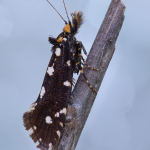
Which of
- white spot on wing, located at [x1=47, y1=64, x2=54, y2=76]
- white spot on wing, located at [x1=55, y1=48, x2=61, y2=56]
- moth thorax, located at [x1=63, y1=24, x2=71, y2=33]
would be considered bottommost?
white spot on wing, located at [x1=47, y1=64, x2=54, y2=76]

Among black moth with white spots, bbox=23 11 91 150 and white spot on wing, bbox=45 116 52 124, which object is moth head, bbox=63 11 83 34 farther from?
white spot on wing, bbox=45 116 52 124

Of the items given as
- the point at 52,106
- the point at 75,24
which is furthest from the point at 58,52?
the point at 52,106

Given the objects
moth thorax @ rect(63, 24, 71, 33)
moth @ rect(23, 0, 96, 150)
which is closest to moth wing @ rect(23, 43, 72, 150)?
moth @ rect(23, 0, 96, 150)

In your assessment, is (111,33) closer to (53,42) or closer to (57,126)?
(53,42)

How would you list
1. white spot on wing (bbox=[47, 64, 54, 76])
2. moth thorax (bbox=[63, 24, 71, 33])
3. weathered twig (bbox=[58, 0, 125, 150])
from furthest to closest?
moth thorax (bbox=[63, 24, 71, 33]), white spot on wing (bbox=[47, 64, 54, 76]), weathered twig (bbox=[58, 0, 125, 150])

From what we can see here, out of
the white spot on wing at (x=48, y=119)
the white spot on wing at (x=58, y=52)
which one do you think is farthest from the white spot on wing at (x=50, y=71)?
the white spot on wing at (x=48, y=119)

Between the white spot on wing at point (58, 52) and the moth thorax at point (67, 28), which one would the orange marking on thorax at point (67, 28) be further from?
the white spot on wing at point (58, 52)
